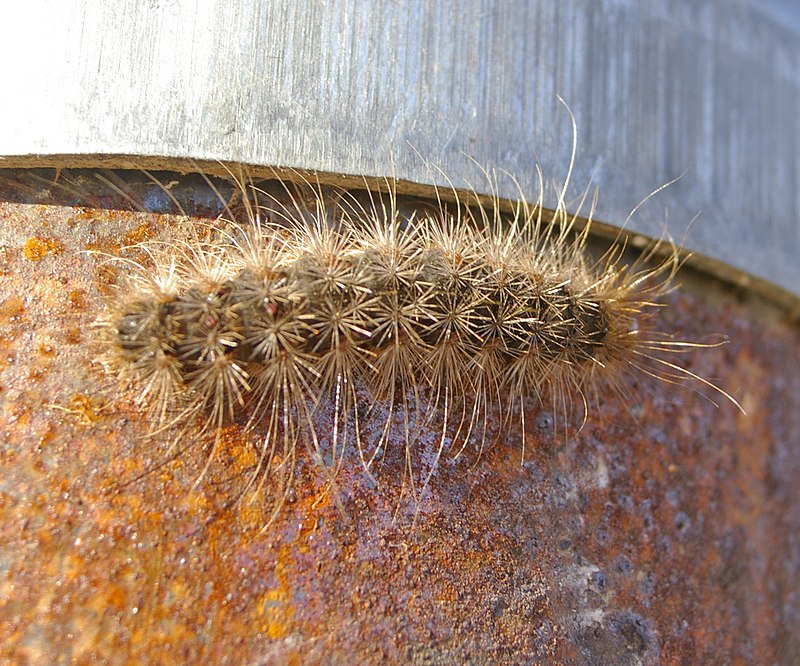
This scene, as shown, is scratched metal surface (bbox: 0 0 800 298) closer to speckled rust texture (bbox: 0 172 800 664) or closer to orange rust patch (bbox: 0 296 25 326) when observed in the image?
speckled rust texture (bbox: 0 172 800 664)

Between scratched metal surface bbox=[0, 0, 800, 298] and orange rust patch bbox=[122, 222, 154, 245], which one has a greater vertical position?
scratched metal surface bbox=[0, 0, 800, 298]

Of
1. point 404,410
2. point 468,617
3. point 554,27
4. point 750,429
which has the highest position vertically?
point 554,27

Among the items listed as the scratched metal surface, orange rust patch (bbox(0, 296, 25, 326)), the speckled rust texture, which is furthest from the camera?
the scratched metal surface

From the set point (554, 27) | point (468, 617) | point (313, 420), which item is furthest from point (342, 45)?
point (468, 617)

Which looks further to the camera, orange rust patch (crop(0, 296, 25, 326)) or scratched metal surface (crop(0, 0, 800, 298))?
scratched metal surface (crop(0, 0, 800, 298))

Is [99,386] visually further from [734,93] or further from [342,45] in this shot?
[734,93]

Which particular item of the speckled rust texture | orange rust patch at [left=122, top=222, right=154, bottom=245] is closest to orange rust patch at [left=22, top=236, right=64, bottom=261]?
the speckled rust texture

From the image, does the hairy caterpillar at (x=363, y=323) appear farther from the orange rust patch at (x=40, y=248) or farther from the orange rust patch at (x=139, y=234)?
the orange rust patch at (x=40, y=248)

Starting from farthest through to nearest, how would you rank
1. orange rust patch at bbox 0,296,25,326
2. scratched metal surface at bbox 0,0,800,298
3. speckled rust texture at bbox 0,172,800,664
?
scratched metal surface at bbox 0,0,800,298
orange rust patch at bbox 0,296,25,326
speckled rust texture at bbox 0,172,800,664
